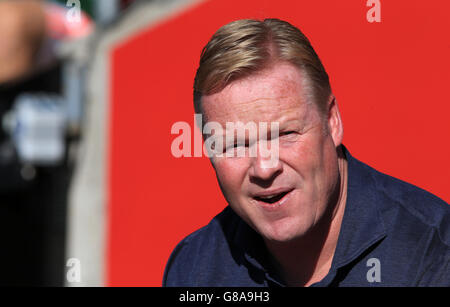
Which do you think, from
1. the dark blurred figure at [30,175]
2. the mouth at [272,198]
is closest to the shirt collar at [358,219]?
the mouth at [272,198]

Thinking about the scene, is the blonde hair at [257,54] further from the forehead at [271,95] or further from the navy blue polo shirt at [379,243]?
the navy blue polo shirt at [379,243]

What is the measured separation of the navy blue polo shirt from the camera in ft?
3.66

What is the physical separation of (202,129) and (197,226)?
0.51m

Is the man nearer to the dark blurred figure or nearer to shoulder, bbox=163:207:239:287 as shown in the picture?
shoulder, bbox=163:207:239:287

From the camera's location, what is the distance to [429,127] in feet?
4.09

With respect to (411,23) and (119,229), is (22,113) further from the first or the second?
(411,23)

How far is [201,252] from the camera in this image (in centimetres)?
141

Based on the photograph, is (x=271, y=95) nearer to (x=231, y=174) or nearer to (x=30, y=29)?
(x=231, y=174)

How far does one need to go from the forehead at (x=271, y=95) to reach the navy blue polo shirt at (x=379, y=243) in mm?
201

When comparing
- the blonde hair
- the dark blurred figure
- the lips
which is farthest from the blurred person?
the lips

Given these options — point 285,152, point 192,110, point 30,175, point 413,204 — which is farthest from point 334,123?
point 30,175

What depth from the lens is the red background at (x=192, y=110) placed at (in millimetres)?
1249

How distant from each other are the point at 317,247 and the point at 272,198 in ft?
0.56
